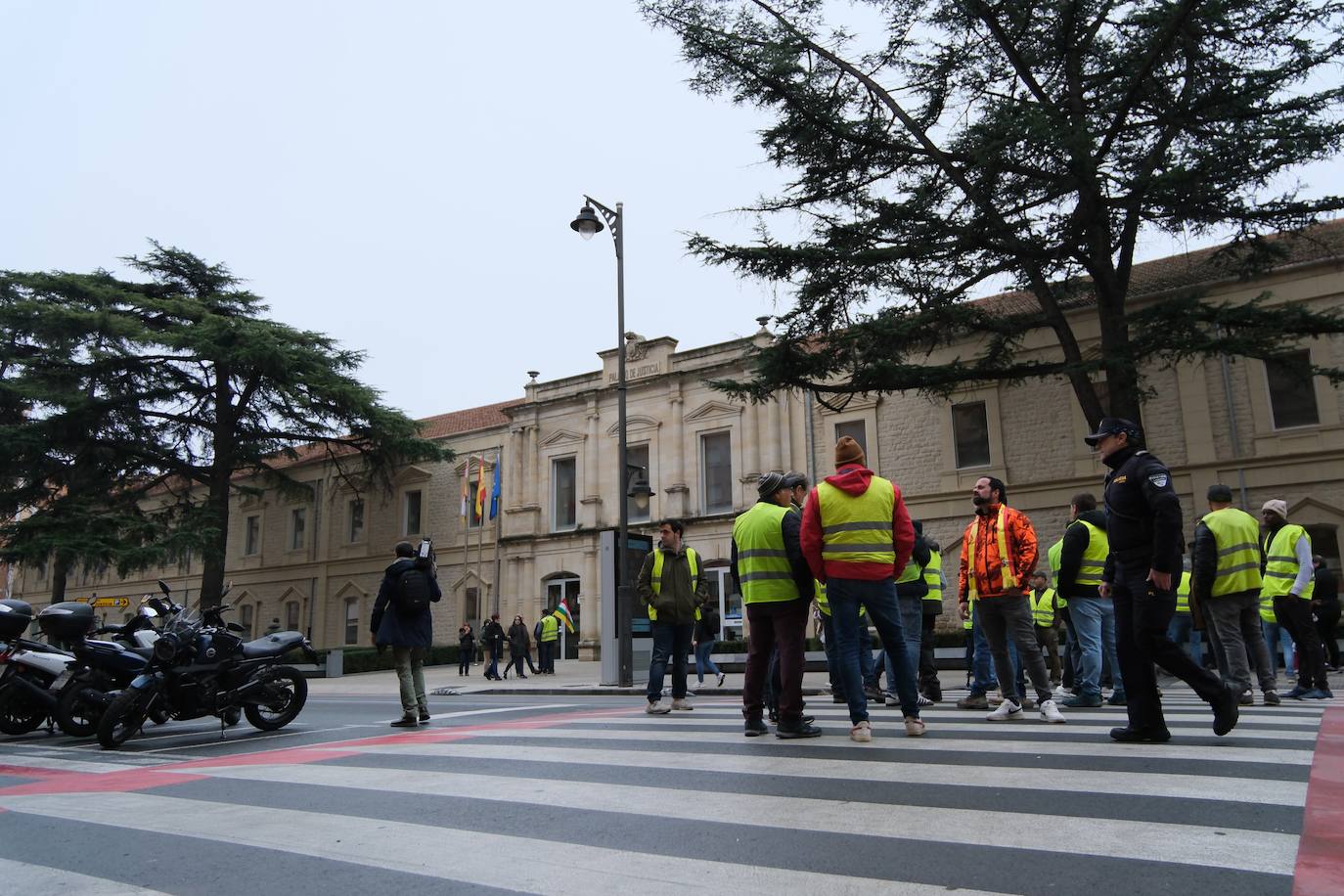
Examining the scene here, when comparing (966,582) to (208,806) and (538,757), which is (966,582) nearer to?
(538,757)

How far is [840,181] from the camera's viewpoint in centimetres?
2041

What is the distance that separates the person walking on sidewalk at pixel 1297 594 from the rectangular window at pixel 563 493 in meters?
29.2

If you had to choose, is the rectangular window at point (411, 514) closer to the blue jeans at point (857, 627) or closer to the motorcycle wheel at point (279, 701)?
the motorcycle wheel at point (279, 701)

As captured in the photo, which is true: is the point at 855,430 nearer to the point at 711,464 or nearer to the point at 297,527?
the point at 711,464

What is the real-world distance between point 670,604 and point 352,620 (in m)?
38.0

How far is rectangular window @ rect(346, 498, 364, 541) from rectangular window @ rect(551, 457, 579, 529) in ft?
39.4

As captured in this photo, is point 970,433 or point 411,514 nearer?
point 970,433

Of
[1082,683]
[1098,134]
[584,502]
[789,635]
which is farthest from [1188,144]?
[584,502]

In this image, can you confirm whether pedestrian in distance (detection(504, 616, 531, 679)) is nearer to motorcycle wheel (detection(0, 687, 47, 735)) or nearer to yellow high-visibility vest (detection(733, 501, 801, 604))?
motorcycle wheel (detection(0, 687, 47, 735))

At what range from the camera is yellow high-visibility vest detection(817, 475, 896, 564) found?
20.2ft

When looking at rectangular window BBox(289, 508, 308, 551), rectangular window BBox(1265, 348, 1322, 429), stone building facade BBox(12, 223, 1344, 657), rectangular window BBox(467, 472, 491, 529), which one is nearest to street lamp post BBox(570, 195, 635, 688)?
stone building facade BBox(12, 223, 1344, 657)

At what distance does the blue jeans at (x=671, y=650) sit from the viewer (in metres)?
9.27

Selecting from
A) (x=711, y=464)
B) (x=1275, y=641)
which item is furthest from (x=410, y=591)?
(x=711, y=464)

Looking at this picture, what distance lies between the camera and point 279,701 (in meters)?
9.31
